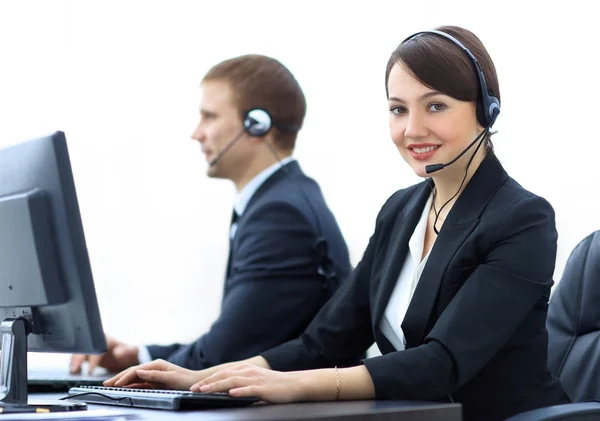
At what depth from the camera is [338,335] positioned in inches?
66.0

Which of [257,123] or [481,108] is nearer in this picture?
[481,108]

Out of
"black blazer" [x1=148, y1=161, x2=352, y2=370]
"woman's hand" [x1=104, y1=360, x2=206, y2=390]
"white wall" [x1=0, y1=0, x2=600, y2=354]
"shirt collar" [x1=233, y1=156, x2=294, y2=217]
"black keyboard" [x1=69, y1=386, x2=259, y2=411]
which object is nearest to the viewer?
"black keyboard" [x1=69, y1=386, x2=259, y2=411]

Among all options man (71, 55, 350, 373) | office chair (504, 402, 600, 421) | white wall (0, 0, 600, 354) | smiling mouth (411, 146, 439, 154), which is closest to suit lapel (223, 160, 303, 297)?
man (71, 55, 350, 373)

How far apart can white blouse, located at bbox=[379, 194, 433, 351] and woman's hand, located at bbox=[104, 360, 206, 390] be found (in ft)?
1.18

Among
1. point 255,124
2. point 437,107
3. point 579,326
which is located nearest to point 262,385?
point 437,107

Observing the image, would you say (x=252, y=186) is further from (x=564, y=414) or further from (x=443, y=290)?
(x=564, y=414)

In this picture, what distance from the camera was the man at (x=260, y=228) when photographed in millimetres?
2223

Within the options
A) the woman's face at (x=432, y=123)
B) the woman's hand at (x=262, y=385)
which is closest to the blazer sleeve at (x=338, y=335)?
the woman's face at (x=432, y=123)

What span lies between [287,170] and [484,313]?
1180 millimetres

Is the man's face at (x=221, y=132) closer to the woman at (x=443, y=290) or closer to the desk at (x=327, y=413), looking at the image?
the woman at (x=443, y=290)

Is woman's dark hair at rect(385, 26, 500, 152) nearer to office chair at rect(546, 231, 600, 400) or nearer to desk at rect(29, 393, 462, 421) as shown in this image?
office chair at rect(546, 231, 600, 400)

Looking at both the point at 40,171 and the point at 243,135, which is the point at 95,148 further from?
the point at 40,171

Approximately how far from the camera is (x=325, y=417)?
3.33 feet

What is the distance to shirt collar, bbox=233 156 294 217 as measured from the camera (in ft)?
8.07
